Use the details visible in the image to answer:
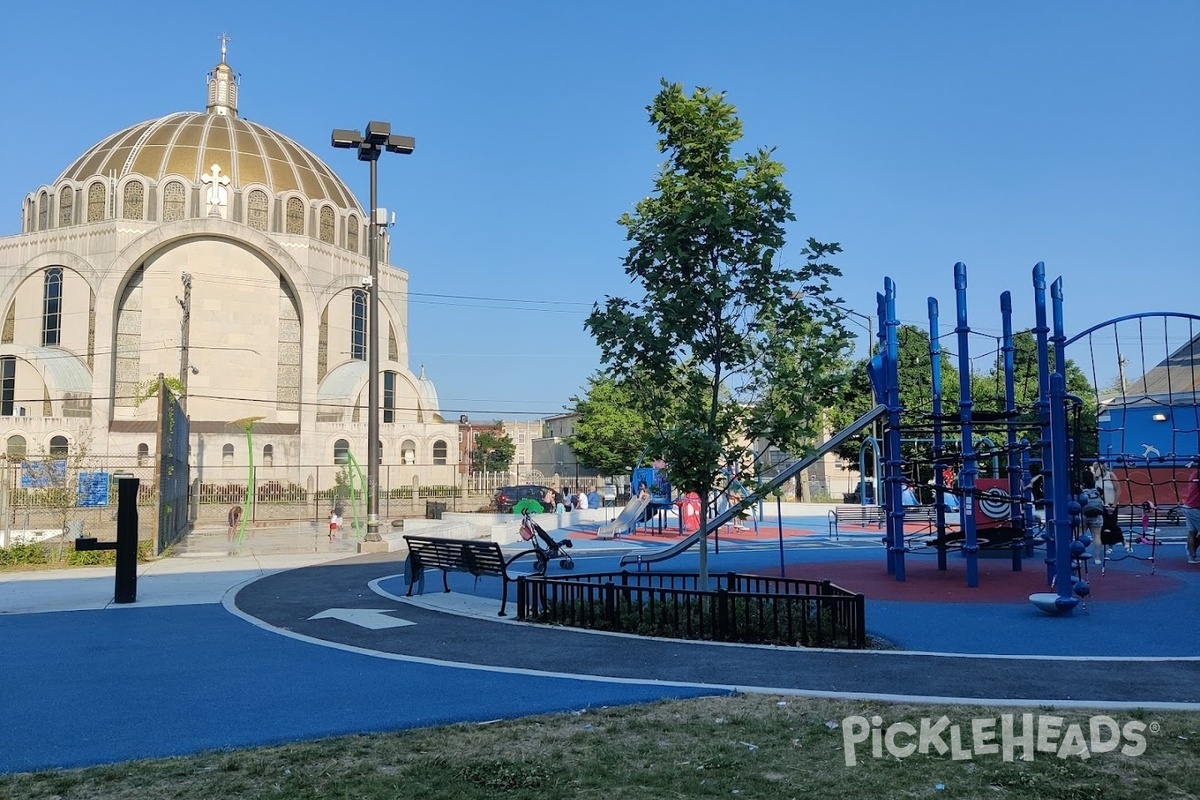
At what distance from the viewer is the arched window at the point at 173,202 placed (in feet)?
211

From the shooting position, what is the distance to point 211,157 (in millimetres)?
67750

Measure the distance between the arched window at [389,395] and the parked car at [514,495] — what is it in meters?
25.9

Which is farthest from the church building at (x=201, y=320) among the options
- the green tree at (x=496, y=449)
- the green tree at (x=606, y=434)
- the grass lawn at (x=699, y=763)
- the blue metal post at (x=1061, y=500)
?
the grass lawn at (x=699, y=763)

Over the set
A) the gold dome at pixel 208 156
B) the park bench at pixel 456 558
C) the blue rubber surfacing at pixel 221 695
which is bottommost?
the blue rubber surfacing at pixel 221 695

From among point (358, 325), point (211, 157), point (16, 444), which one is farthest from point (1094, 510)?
point (211, 157)

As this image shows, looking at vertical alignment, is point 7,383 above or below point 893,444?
above

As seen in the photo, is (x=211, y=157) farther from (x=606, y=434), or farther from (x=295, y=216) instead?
(x=606, y=434)

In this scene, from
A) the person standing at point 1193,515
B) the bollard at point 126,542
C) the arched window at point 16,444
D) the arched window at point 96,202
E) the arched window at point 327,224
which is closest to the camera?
the bollard at point 126,542

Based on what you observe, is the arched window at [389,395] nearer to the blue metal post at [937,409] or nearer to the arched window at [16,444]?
the arched window at [16,444]

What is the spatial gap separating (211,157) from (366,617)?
65154 mm

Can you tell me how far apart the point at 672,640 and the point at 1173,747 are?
489 cm

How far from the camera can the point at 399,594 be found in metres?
14.0

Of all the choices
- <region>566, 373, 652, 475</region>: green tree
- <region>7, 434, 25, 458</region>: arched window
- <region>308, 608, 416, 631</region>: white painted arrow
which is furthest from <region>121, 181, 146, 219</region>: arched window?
<region>308, 608, 416, 631</region>: white painted arrow

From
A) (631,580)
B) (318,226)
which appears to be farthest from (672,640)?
(318,226)
